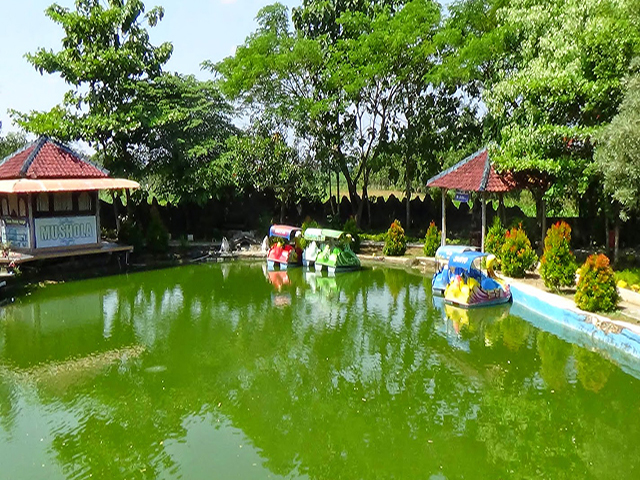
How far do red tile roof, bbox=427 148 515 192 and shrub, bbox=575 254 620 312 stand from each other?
6.15 metres

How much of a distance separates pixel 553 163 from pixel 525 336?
5.07m

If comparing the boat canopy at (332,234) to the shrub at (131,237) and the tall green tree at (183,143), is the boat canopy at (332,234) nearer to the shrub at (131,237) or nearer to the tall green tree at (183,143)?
the tall green tree at (183,143)

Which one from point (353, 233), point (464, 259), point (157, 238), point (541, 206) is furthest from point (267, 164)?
point (464, 259)

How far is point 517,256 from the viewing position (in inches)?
562

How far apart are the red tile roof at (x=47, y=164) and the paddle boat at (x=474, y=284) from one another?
1162cm

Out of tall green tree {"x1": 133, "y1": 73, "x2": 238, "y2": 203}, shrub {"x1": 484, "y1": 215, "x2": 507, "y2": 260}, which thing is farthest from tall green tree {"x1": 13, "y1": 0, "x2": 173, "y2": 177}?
shrub {"x1": 484, "y1": 215, "x2": 507, "y2": 260}

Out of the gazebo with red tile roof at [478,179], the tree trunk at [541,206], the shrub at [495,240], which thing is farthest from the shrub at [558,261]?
the gazebo with red tile roof at [478,179]

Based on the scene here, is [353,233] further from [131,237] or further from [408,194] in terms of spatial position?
[131,237]

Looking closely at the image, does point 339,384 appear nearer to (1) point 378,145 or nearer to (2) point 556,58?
(2) point 556,58

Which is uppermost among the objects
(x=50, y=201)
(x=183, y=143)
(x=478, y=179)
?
(x=183, y=143)

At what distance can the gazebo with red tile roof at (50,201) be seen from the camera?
54.2 ft

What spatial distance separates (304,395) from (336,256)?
944cm

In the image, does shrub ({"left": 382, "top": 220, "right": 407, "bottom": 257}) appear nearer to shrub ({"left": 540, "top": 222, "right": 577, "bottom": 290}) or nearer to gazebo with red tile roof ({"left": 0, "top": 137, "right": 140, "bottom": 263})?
shrub ({"left": 540, "top": 222, "right": 577, "bottom": 290})

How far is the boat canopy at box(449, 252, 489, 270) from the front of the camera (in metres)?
12.4
